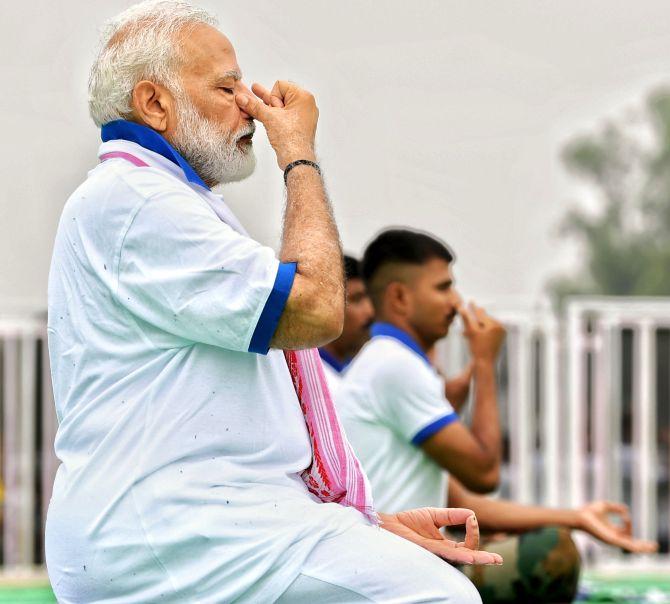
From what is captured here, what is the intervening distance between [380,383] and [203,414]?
7.48ft

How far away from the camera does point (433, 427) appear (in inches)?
177

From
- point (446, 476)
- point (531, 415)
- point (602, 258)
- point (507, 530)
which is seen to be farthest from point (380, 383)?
point (602, 258)

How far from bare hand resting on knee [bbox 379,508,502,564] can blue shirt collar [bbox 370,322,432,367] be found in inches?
82.3

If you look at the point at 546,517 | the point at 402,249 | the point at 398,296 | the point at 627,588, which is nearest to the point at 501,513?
the point at 546,517

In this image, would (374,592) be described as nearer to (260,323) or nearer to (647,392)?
(260,323)

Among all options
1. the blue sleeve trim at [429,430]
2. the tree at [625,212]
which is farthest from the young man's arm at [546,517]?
the tree at [625,212]

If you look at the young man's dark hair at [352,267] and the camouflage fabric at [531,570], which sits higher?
the young man's dark hair at [352,267]

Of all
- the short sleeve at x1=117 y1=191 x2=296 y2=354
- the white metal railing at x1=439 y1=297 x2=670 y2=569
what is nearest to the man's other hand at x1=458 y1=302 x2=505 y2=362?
the short sleeve at x1=117 y1=191 x2=296 y2=354

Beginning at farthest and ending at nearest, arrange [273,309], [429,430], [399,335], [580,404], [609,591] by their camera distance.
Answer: [580,404], [609,591], [399,335], [429,430], [273,309]

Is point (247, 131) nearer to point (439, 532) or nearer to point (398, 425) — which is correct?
point (439, 532)

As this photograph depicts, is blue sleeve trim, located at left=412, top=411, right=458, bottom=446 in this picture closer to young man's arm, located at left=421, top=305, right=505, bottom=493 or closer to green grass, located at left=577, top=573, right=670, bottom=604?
young man's arm, located at left=421, top=305, right=505, bottom=493

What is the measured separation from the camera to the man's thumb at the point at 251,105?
2539 millimetres

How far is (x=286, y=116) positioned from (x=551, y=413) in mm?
5592

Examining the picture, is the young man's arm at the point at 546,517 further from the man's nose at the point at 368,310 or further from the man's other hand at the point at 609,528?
the man's nose at the point at 368,310
